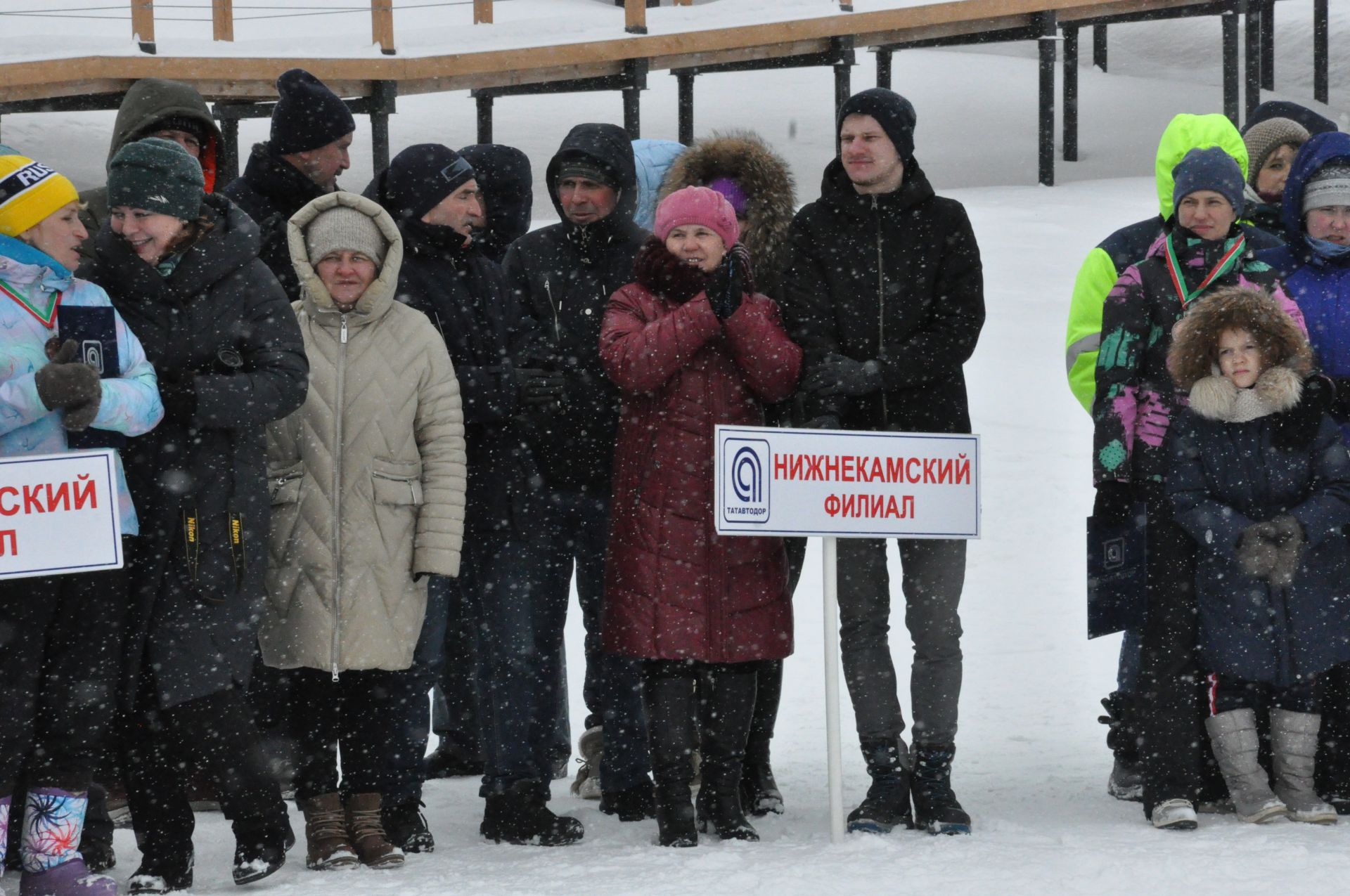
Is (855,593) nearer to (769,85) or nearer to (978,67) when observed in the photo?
(769,85)

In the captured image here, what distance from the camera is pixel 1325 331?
4977 millimetres

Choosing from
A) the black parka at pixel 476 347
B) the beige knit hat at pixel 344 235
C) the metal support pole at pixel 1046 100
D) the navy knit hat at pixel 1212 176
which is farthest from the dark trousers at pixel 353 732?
the metal support pole at pixel 1046 100

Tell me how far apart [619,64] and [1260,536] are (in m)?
10.5

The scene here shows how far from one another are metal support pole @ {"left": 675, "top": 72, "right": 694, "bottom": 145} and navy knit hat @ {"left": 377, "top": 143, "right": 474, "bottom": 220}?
9.70 meters

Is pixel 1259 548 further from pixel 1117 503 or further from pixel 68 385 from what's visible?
pixel 68 385

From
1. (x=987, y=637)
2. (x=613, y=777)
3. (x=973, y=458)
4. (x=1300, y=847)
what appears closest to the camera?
(x=1300, y=847)

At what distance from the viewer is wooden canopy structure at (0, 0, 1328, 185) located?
1298cm

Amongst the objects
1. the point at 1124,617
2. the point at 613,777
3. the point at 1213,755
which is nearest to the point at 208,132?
the point at 613,777

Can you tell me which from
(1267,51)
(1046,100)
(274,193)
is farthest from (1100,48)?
(274,193)

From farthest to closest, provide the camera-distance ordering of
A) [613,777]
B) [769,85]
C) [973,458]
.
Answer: [769,85] → [613,777] → [973,458]

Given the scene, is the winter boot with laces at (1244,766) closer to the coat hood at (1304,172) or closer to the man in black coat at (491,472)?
the coat hood at (1304,172)

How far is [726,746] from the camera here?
4598 millimetres

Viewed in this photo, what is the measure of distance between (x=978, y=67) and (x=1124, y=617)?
16.5 meters

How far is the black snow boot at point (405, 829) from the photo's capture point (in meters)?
4.56
